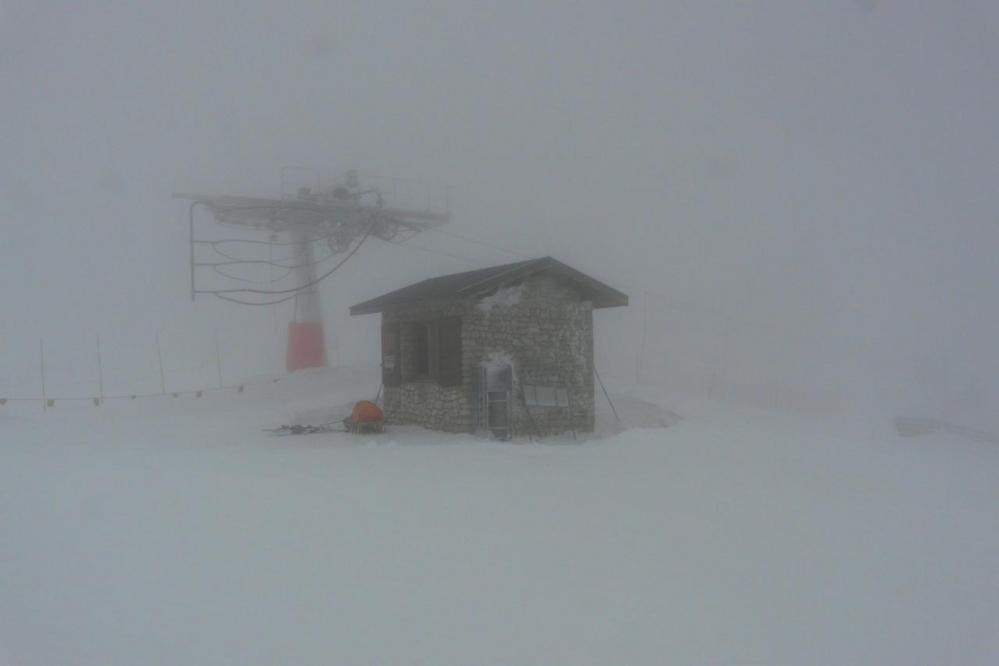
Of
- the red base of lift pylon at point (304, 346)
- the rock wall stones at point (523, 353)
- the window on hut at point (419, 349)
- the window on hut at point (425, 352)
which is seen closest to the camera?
the rock wall stones at point (523, 353)

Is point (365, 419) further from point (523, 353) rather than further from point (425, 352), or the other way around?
point (523, 353)

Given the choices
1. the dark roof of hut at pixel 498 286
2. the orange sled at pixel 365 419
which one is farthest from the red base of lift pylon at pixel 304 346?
the orange sled at pixel 365 419

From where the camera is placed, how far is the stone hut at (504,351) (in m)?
11.4

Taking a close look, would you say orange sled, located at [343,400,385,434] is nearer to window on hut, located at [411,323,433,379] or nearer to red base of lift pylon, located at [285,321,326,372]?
window on hut, located at [411,323,433,379]

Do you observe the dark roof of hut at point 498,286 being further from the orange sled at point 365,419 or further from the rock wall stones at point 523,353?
the orange sled at point 365,419

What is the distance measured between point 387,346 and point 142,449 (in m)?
5.52

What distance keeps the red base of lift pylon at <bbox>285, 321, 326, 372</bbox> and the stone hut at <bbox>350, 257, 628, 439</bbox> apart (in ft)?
20.7

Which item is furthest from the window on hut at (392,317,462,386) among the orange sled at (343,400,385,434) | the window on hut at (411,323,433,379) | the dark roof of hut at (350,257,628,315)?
the orange sled at (343,400,385,434)

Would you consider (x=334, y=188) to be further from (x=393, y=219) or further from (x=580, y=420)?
(x=580, y=420)

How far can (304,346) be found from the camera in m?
18.5

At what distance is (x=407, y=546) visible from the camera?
4625mm

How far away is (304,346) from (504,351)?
8.81 metres

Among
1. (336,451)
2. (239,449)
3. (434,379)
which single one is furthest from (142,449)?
(434,379)

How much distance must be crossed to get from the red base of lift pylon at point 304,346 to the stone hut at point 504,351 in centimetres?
630
